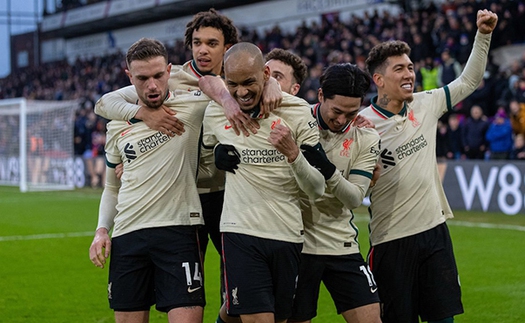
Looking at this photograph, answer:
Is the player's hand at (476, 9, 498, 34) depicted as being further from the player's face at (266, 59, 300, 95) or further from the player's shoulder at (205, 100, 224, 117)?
the player's shoulder at (205, 100, 224, 117)

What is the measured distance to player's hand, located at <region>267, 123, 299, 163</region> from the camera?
3928 millimetres

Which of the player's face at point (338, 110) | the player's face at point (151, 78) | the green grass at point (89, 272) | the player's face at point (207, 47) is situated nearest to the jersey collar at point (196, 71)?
the player's face at point (207, 47)

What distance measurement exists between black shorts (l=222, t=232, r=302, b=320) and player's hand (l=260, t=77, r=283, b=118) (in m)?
0.69

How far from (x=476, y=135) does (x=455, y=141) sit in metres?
0.57

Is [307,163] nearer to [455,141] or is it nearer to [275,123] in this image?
[275,123]

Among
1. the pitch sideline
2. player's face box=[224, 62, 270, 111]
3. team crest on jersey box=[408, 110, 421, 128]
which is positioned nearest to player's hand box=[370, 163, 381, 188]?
team crest on jersey box=[408, 110, 421, 128]

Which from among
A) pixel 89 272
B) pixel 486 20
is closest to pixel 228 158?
pixel 486 20

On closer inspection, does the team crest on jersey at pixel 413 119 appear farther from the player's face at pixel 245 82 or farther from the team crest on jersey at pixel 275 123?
the player's face at pixel 245 82

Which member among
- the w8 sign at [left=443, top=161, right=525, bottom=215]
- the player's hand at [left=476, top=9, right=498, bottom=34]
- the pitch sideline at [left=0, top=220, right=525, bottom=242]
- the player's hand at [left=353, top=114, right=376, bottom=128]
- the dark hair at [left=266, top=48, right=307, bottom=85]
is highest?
the player's hand at [left=476, top=9, right=498, bottom=34]

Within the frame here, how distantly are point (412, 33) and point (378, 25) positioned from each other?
2.85m

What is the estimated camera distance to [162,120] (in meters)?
4.52

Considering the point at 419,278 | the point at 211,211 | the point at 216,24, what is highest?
→ the point at 216,24

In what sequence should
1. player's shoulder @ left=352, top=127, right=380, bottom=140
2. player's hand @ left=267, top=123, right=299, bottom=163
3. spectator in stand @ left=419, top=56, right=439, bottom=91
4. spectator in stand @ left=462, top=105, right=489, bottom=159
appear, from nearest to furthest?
player's hand @ left=267, top=123, right=299, bottom=163 → player's shoulder @ left=352, top=127, right=380, bottom=140 → spectator in stand @ left=462, top=105, right=489, bottom=159 → spectator in stand @ left=419, top=56, right=439, bottom=91

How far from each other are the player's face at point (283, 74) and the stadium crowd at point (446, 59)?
949 cm
